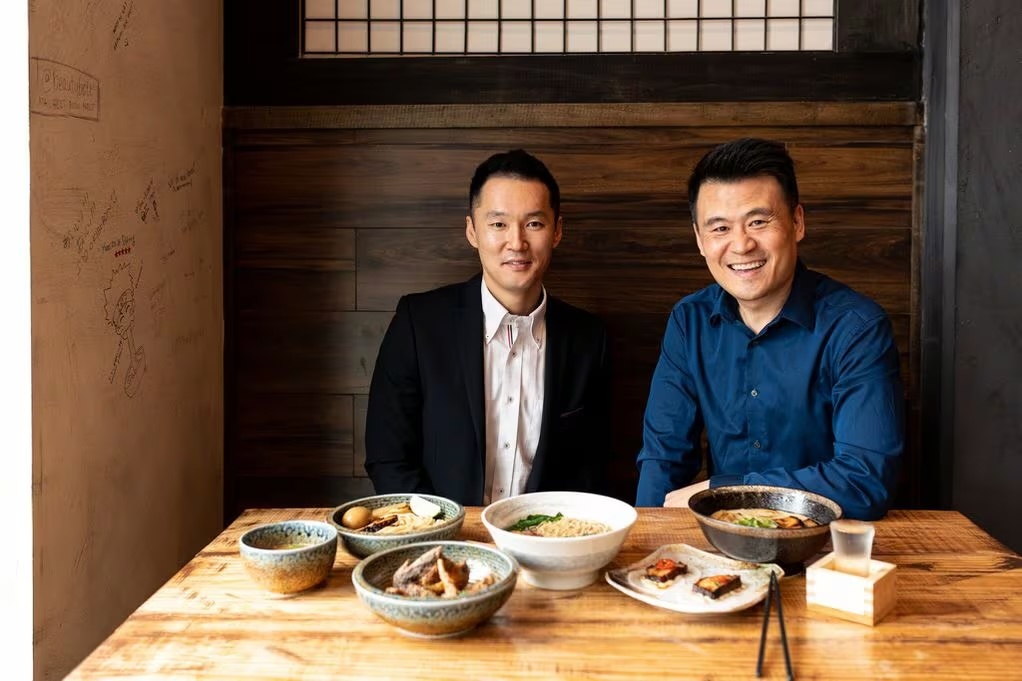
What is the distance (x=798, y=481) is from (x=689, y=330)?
2.09 feet

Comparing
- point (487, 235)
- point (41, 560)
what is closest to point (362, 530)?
point (41, 560)

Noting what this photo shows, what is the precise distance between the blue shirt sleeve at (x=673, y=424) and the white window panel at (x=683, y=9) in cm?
119

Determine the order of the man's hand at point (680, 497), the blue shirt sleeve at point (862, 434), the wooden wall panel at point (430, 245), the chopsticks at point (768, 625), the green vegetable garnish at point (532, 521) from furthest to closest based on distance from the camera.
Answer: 1. the wooden wall panel at point (430, 245)
2. the man's hand at point (680, 497)
3. the blue shirt sleeve at point (862, 434)
4. the green vegetable garnish at point (532, 521)
5. the chopsticks at point (768, 625)

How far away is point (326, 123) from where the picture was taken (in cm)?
290

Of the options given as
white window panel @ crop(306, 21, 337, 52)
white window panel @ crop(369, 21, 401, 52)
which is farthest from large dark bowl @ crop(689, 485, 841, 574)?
white window panel @ crop(306, 21, 337, 52)

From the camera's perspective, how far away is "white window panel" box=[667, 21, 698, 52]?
114 inches

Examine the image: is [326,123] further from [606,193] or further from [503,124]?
[606,193]

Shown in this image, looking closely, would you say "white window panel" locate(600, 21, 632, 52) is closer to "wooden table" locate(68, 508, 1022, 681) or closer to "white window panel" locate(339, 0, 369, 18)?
"white window panel" locate(339, 0, 369, 18)

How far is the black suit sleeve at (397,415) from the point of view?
2518 mm

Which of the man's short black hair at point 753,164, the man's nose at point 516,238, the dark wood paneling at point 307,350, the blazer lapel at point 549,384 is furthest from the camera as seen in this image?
the dark wood paneling at point 307,350

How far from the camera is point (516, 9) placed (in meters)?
2.90

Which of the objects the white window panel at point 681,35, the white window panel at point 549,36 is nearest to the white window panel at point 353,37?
the white window panel at point 549,36

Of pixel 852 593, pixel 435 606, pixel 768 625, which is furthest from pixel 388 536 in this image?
pixel 852 593

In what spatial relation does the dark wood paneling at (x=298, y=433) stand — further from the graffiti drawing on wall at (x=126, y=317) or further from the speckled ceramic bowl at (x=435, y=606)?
the speckled ceramic bowl at (x=435, y=606)
